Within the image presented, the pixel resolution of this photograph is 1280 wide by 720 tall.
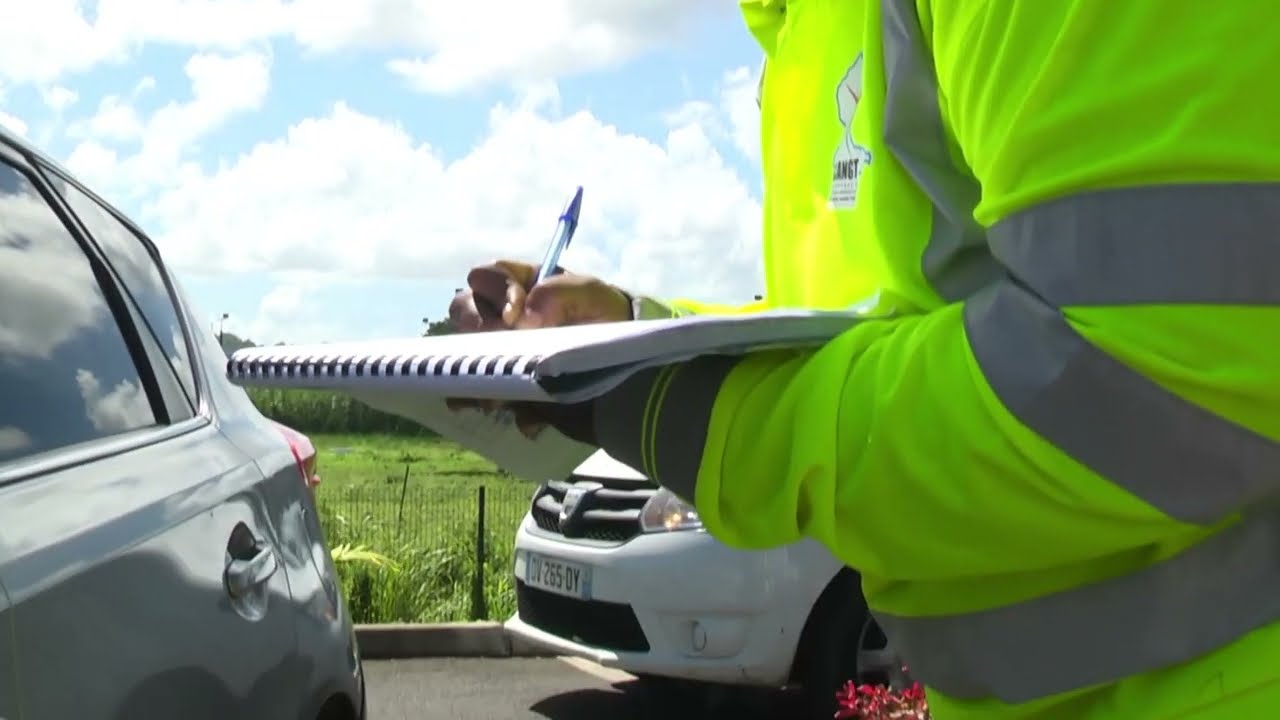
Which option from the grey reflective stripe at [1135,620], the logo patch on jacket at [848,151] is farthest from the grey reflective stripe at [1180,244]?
the logo patch on jacket at [848,151]

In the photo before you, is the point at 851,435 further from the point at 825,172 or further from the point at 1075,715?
the point at 825,172

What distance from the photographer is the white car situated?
5.36 metres

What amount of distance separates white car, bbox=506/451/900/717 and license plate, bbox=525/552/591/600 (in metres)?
0.01

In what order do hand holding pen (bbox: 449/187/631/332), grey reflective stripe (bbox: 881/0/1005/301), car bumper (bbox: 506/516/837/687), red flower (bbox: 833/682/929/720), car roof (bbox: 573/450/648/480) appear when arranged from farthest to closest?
car roof (bbox: 573/450/648/480), car bumper (bbox: 506/516/837/687), red flower (bbox: 833/682/929/720), hand holding pen (bbox: 449/187/631/332), grey reflective stripe (bbox: 881/0/1005/301)

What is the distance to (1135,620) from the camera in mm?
997

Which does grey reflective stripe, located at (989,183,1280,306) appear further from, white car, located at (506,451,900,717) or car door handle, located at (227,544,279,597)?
white car, located at (506,451,900,717)

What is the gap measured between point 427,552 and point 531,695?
2293 millimetres

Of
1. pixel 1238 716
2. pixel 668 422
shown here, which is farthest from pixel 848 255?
pixel 1238 716

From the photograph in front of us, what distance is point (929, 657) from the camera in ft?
3.64

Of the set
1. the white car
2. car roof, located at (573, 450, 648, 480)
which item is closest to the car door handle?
the white car

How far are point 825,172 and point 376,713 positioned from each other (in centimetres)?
545

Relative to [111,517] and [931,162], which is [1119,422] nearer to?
[931,162]

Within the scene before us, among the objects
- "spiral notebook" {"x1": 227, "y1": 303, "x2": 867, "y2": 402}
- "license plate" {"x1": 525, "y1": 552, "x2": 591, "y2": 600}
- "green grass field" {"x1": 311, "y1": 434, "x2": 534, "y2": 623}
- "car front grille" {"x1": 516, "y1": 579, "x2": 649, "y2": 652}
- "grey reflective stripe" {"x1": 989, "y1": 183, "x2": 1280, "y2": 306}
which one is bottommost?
"green grass field" {"x1": 311, "y1": 434, "x2": 534, "y2": 623}

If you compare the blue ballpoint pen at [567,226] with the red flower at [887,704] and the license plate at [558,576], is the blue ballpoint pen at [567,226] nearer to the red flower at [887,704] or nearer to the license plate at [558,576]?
the red flower at [887,704]
